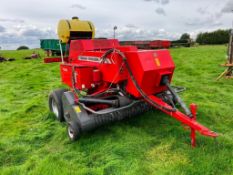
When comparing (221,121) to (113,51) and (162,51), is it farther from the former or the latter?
(113,51)

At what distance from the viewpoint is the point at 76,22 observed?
233 inches

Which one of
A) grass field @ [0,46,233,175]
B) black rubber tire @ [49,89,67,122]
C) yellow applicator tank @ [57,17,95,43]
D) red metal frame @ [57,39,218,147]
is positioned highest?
yellow applicator tank @ [57,17,95,43]

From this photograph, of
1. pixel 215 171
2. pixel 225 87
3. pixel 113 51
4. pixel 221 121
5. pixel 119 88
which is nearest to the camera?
pixel 215 171

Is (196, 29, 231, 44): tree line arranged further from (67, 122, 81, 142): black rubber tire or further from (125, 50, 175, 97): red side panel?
(67, 122, 81, 142): black rubber tire

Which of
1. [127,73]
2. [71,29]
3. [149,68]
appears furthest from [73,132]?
[71,29]

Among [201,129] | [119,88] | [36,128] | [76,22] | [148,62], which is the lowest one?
[36,128]

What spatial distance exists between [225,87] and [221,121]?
3490 mm

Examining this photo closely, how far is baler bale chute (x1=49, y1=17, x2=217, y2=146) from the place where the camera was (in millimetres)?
3670

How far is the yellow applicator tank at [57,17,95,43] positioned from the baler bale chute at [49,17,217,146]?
4.00 ft

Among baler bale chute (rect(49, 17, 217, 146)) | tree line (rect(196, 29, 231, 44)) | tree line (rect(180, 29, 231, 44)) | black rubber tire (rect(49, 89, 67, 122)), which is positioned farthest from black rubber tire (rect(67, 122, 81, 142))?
tree line (rect(196, 29, 231, 44))

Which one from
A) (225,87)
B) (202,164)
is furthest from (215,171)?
(225,87)

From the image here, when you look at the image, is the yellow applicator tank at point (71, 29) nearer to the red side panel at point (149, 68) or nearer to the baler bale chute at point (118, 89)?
the baler bale chute at point (118, 89)

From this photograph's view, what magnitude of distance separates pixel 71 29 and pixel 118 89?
2.32m

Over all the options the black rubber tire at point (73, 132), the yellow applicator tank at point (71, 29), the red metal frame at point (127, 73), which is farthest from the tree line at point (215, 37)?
the black rubber tire at point (73, 132)
